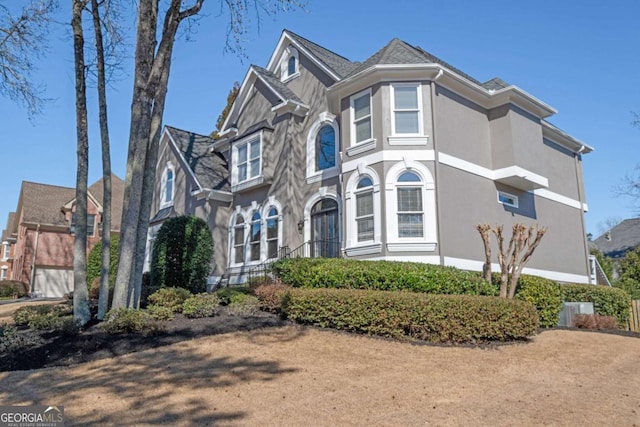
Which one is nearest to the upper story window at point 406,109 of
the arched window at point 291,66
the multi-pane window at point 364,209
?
the multi-pane window at point 364,209

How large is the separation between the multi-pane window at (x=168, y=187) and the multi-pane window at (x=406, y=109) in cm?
1201

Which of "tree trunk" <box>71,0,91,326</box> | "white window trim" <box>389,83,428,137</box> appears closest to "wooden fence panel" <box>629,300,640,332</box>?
"white window trim" <box>389,83,428,137</box>

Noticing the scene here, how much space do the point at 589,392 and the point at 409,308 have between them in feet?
11.4

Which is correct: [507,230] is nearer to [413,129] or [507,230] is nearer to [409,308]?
[413,129]

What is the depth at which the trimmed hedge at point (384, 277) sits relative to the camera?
37.9ft

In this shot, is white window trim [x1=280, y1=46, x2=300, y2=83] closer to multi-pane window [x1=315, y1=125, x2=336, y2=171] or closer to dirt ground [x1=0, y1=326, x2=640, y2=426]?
multi-pane window [x1=315, y1=125, x2=336, y2=171]

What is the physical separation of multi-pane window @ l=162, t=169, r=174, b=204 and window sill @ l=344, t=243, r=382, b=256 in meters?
11.1

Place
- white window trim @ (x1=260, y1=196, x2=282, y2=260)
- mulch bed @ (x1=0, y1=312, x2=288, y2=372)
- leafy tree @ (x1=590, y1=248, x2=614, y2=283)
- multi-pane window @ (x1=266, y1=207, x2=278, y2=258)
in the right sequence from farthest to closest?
leafy tree @ (x1=590, y1=248, x2=614, y2=283)
multi-pane window @ (x1=266, y1=207, x2=278, y2=258)
white window trim @ (x1=260, y1=196, x2=282, y2=260)
mulch bed @ (x1=0, y1=312, x2=288, y2=372)

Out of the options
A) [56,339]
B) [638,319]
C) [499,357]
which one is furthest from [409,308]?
[638,319]

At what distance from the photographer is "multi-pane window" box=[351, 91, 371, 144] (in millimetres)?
15555

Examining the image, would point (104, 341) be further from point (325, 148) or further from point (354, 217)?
point (325, 148)

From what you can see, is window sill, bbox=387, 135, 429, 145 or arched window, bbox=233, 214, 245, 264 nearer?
window sill, bbox=387, 135, 429, 145

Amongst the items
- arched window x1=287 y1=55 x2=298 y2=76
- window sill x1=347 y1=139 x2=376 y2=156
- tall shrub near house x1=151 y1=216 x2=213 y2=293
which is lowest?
tall shrub near house x1=151 y1=216 x2=213 y2=293

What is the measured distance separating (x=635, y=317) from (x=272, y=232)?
12048mm
